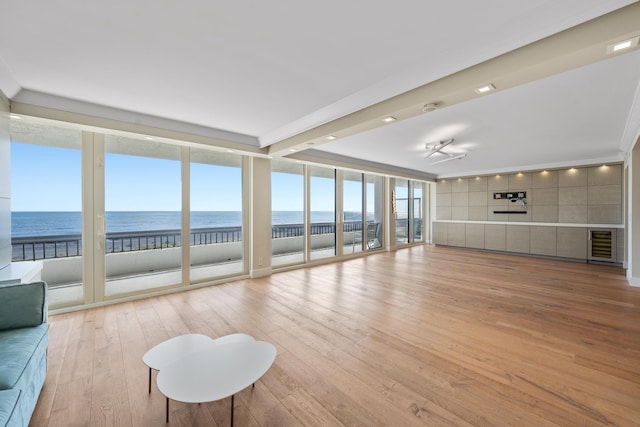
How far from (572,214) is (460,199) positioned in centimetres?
291

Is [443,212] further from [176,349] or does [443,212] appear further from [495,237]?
[176,349]

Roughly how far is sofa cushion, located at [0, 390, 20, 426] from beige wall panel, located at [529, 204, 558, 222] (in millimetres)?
10083

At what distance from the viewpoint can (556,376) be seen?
215 cm

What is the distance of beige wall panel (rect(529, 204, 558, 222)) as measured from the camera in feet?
24.1

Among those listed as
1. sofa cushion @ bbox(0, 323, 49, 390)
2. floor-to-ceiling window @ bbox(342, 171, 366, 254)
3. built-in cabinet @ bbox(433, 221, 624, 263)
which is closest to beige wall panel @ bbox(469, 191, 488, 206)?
built-in cabinet @ bbox(433, 221, 624, 263)

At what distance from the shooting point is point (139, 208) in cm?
421

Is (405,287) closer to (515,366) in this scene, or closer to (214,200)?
(515,366)

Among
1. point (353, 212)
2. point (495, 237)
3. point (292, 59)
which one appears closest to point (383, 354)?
point (292, 59)

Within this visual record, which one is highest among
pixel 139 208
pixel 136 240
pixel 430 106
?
pixel 430 106

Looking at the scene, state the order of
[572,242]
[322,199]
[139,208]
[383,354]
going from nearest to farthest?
1. [383,354]
2. [139,208]
3. [322,199]
4. [572,242]

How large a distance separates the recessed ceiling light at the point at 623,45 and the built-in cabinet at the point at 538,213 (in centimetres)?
696

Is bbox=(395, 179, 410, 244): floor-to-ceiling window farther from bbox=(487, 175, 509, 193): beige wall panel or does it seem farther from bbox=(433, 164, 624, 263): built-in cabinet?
bbox=(487, 175, 509, 193): beige wall panel

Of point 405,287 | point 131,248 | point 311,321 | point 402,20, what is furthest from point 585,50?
point 131,248

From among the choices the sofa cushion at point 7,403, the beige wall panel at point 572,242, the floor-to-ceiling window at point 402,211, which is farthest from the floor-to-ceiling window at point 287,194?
the beige wall panel at point 572,242
